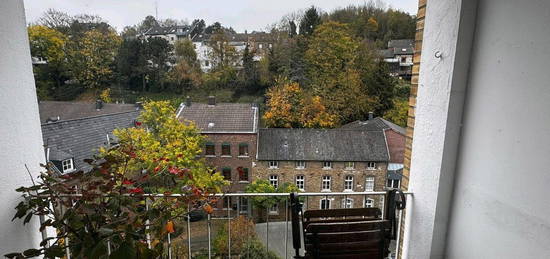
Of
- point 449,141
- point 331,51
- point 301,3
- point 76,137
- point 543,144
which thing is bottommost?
point 76,137

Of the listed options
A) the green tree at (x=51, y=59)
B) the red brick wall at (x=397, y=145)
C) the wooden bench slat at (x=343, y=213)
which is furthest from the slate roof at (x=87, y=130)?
the wooden bench slat at (x=343, y=213)

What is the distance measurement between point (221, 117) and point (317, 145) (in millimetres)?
3717

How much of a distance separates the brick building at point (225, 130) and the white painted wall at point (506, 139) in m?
9.08

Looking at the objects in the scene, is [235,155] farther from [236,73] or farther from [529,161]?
[529,161]

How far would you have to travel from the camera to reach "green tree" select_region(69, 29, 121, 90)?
6.05 metres

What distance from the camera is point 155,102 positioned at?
987cm

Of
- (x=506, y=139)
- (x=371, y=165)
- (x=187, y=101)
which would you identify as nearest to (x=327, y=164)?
(x=371, y=165)

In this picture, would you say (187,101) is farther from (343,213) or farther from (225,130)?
(343,213)

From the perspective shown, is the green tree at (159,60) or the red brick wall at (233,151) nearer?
the green tree at (159,60)

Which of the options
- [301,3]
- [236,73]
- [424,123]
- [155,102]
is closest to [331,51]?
[301,3]

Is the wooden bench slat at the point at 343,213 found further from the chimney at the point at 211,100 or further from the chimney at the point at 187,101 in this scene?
the chimney at the point at 187,101

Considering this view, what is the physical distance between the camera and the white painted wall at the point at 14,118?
1.32 meters

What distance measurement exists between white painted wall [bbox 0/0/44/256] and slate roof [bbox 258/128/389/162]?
8848 millimetres

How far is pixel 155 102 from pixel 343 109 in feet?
20.9
